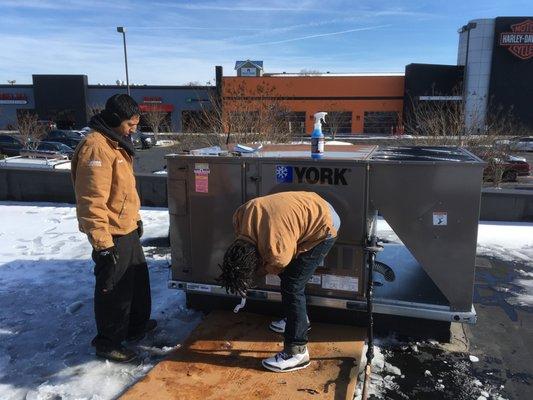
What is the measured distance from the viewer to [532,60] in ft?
128

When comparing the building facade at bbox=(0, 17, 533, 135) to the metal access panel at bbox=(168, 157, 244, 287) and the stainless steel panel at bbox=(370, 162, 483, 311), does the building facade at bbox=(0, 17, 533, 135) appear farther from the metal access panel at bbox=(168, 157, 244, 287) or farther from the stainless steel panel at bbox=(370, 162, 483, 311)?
the stainless steel panel at bbox=(370, 162, 483, 311)

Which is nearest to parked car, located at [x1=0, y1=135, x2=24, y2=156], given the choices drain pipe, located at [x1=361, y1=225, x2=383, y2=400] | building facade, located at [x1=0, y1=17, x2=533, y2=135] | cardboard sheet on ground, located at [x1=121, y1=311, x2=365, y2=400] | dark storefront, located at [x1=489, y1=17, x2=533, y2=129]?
building facade, located at [x1=0, y1=17, x2=533, y2=135]

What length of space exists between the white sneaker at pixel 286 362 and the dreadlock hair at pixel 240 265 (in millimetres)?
775

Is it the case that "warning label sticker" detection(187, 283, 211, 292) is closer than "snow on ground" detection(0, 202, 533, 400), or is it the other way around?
"snow on ground" detection(0, 202, 533, 400)

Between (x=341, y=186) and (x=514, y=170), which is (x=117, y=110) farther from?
(x=514, y=170)

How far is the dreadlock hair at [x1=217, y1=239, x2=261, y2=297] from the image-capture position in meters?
2.75

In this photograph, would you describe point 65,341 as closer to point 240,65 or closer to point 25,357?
point 25,357

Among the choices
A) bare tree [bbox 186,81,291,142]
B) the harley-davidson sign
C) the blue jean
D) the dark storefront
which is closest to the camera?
the blue jean

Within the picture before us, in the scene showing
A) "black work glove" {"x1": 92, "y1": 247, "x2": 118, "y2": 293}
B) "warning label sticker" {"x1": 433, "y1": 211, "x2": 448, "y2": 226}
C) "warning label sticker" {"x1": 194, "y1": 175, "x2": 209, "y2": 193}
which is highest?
"warning label sticker" {"x1": 194, "y1": 175, "x2": 209, "y2": 193}

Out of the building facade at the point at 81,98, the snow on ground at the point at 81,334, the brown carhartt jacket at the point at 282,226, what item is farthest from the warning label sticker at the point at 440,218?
the building facade at the point at 81,98

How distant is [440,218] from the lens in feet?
11.1

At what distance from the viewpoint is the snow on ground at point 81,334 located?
323cm

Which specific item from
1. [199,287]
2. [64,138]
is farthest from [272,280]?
[64,138]

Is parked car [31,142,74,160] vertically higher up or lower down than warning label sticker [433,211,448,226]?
lower down
